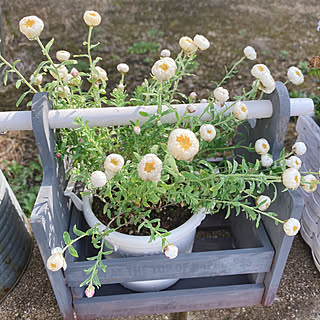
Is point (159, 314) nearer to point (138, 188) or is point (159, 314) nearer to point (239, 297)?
point (239, 297)

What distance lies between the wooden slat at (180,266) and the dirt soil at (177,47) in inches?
10.5

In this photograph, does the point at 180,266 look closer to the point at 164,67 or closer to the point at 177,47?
the point at 164,67

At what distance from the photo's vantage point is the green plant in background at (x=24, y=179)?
5.54 ft

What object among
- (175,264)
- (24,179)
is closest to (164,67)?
(175,264)

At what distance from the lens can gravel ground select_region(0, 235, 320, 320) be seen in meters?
1.22

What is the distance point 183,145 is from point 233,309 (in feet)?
2.56

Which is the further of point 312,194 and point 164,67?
point 312,194

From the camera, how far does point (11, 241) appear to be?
119 cm

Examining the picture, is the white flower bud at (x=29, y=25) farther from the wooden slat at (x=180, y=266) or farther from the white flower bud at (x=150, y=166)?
the wooden slat at (x=180, y=266)

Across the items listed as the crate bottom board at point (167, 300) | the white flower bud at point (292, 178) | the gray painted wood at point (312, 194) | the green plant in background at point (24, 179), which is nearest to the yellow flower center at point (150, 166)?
the white flower bud at point (292, 178)

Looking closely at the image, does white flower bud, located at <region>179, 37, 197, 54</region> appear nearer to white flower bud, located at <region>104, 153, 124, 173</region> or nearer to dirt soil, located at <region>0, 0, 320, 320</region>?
white flower bud, located at <region>104, 153, 124, 173</region>

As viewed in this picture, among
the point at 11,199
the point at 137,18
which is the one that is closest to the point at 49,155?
the point at 11,199

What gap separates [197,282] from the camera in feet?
3.97

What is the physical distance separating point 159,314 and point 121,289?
0.51ft
